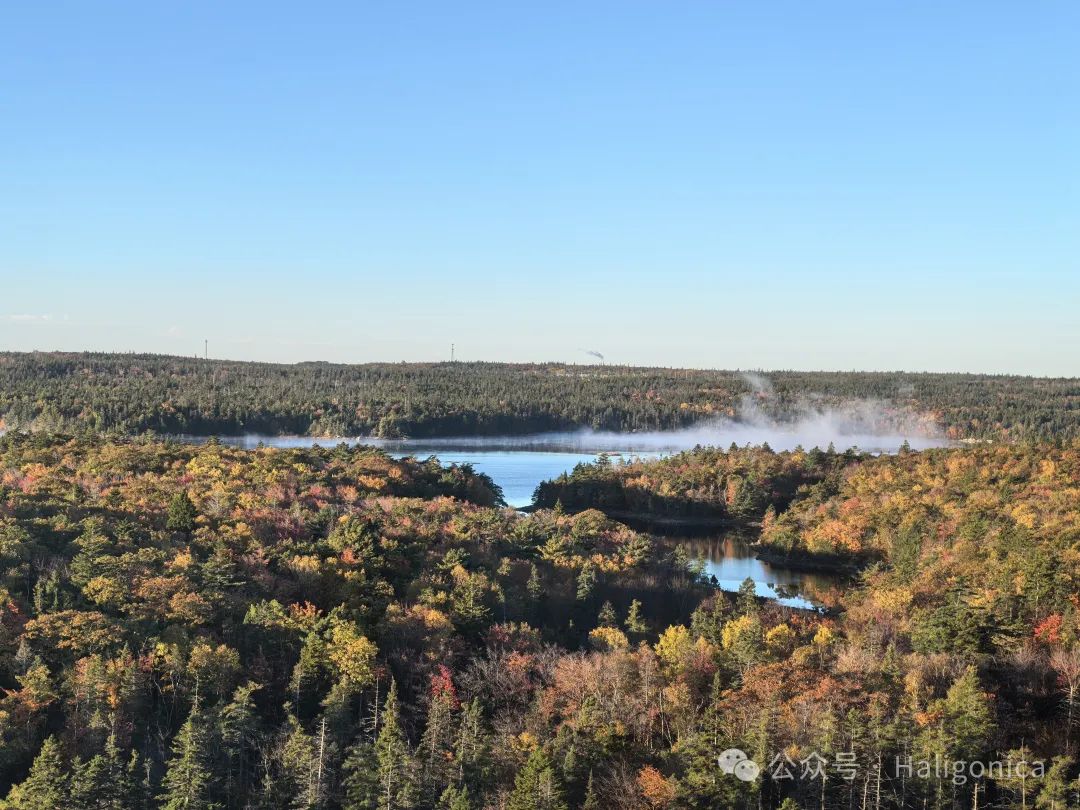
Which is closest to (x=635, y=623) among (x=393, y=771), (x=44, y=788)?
(x=393, y=771)

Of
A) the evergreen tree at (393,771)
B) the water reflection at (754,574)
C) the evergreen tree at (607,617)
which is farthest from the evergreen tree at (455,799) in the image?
the water reflection at (754,574)

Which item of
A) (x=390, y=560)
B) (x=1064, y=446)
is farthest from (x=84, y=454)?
(x=1064, y=446)

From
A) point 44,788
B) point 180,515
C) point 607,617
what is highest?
point 180,515

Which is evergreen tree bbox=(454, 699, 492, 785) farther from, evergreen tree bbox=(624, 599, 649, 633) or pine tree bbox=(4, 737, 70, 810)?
evergreen tree bbox=(624, 599, 649, 633)

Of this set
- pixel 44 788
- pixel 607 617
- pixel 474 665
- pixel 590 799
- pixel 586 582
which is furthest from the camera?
pixel 586 582

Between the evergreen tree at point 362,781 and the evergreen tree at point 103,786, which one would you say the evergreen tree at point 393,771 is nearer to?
the evergreen tree at point 362,781

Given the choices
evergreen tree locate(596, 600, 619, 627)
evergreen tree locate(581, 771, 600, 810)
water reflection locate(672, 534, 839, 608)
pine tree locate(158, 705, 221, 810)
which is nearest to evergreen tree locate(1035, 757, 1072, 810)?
evergreen tree locate(581, 771, 600, 810)

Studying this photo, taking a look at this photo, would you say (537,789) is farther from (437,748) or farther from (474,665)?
(474,665)
